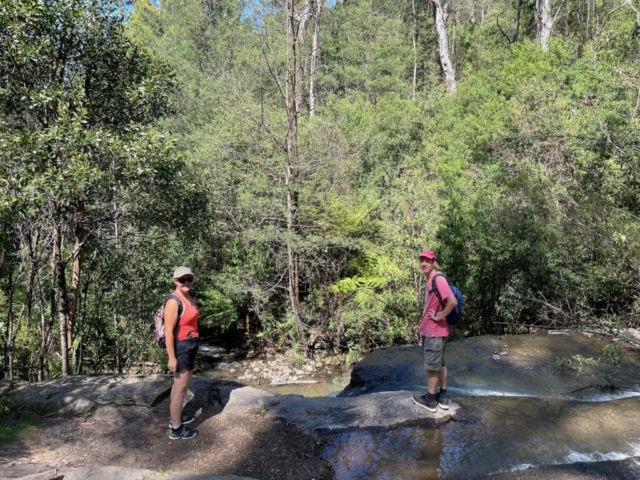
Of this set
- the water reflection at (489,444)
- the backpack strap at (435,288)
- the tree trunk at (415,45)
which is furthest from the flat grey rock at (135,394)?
the tree trunk at (415,45)

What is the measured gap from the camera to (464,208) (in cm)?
1065

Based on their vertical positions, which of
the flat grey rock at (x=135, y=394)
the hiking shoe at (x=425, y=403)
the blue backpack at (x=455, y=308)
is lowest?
the hiking shoe at (x=425, y=403)

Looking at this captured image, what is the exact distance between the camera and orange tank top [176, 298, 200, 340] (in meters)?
4.39

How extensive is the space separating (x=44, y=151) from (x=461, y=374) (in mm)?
6811

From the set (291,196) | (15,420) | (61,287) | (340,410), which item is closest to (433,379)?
(340,410)

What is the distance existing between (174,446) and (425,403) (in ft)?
9.50

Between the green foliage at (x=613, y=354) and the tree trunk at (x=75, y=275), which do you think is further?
the tree trunk at (x=75, y=275)

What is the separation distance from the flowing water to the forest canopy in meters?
1.05

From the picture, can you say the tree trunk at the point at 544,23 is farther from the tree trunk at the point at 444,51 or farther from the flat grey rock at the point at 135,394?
the flat grey rock at the point at 135,394

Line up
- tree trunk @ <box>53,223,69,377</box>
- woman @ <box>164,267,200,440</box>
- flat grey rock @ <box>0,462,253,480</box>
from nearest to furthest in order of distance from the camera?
flat grey rock @ <box>0,462,253,480</box>
woman @ <box>164,267,200,440</box>
tree trunk @ <box>53,223,69,377</box>

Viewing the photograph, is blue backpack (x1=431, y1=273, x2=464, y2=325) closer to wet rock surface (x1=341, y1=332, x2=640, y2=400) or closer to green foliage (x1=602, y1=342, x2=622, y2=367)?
wet rock surface (x1=341, y1=332, x2=640, y2=400)

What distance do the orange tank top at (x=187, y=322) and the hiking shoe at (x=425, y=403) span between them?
283cm

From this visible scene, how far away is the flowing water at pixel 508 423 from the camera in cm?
426

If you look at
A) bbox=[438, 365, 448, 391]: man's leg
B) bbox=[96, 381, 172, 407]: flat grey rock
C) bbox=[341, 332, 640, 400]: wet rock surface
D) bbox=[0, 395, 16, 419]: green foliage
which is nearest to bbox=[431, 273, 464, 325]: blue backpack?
bbox=[438, 365, 448, 391]: man's leg
